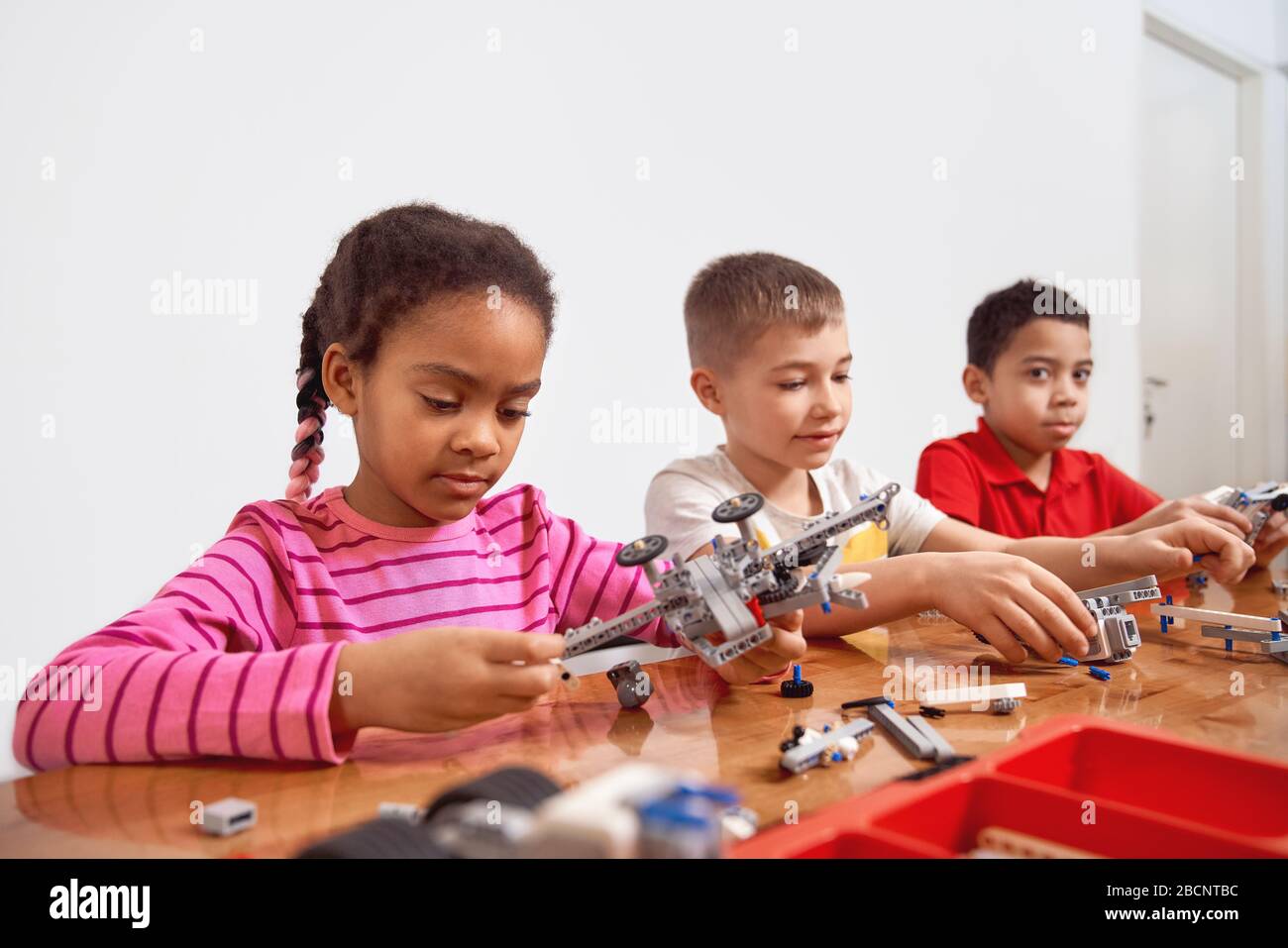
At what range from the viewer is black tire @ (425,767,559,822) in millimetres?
605

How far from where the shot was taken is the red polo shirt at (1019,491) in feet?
7.59

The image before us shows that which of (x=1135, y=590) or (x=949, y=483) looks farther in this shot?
(x=949, y=483)

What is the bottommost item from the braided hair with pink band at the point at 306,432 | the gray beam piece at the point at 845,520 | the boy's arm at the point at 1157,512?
the boy's arm at the point at 1157,512

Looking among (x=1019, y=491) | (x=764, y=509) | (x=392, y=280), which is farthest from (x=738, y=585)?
(x=1019, y=491)

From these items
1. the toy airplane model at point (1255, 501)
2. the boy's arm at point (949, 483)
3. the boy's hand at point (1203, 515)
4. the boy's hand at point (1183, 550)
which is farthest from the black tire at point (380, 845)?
the boy's arm at point (949, 483)

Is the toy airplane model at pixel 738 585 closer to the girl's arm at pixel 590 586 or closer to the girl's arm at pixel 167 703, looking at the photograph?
the girl's arm at pixel 167 703

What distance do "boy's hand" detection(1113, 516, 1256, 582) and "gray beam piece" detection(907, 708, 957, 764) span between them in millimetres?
791

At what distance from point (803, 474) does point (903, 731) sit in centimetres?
107

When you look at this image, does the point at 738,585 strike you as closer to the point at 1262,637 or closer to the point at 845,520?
the point at 845,520

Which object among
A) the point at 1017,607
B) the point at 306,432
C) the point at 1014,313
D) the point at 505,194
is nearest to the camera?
the point at 1017,607

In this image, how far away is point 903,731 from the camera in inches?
39.0

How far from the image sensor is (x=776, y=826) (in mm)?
771

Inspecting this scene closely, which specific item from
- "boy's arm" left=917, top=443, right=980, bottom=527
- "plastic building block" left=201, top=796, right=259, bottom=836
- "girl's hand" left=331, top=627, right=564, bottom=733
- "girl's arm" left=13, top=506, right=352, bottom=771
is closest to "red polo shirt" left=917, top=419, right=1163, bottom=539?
"boy's arm" left=917, top=443, right=980, bottom=527
